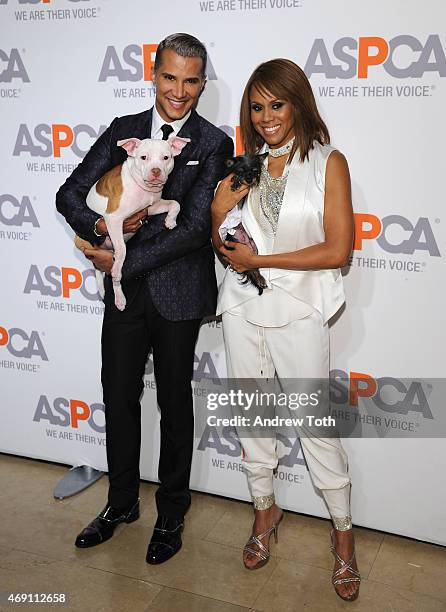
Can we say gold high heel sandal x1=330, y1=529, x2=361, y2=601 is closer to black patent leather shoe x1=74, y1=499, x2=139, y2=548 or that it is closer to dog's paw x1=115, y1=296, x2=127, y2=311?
black patent leather shoe x1=74, y1=499, x2=139, y2=548

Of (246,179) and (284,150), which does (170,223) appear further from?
(284,150)

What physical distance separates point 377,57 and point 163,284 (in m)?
1.15

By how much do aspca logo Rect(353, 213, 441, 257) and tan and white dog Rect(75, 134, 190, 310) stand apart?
0.74 metres

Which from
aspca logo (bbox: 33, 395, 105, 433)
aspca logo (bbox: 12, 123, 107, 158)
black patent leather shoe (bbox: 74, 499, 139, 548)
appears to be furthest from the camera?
aspca logo (bbox: 33, 395, 105, 433)

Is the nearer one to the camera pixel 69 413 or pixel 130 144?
pixel 130 144

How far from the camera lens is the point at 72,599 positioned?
2691 mm

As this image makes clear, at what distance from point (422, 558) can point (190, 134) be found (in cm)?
191

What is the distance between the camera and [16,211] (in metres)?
3.53

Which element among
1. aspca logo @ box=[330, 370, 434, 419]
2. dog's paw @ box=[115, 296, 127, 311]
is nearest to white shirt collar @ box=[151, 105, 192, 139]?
dog's paw @ box=[115, 296, 127, 311]

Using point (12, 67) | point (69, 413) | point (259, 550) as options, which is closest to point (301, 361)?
point (259, 550)

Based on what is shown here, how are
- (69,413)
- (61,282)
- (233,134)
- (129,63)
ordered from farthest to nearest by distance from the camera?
(69,413), (61,282), (129,63), (233,134)

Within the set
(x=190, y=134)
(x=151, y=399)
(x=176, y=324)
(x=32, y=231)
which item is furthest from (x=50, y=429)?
(x=190, y=134)

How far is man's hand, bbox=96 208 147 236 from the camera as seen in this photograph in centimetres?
268

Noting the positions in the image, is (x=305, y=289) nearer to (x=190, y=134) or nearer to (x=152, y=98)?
(x=190, y=134)
